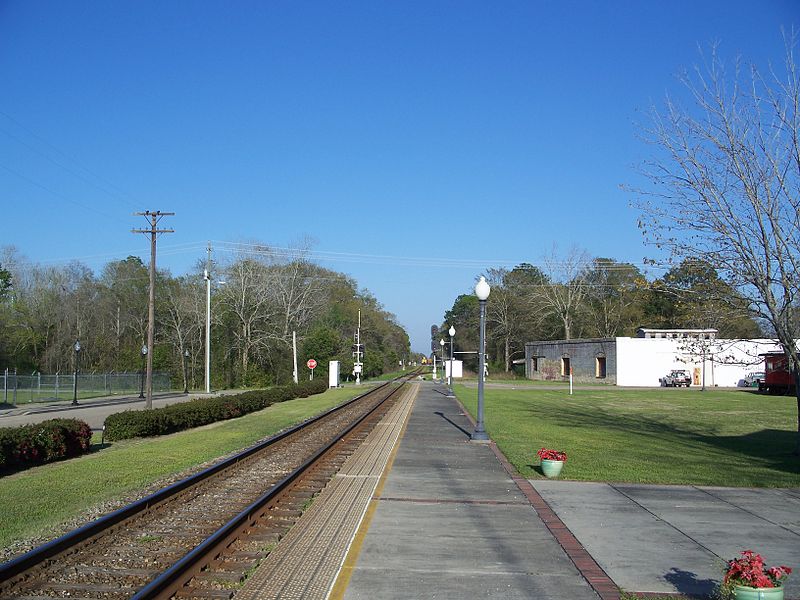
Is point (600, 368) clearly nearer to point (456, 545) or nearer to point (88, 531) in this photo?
point (456, 545)

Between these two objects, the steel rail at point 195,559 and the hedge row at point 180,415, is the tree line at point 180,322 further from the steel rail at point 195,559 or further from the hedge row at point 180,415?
the steel rail at point 195,559

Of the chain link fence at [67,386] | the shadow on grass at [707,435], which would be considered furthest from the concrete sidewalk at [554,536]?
the chain link fence at [67,386]

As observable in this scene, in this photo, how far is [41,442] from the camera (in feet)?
51.6

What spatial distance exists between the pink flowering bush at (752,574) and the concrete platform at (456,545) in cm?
124

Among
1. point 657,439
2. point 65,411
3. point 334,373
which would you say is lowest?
point 65,411

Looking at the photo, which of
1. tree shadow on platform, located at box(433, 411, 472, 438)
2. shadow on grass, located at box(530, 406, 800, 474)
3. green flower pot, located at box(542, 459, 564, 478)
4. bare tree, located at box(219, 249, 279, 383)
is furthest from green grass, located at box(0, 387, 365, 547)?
bare tree, located at box(219, 249, 279, 383)

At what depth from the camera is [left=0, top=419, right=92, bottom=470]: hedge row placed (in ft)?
48.5

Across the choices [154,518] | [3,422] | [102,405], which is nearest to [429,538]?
[154,518]

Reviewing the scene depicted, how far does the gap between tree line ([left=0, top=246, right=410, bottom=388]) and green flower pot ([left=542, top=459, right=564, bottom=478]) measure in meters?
54.4

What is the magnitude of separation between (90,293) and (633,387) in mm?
58548

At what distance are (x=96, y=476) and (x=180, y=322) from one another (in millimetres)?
Answer: 61678

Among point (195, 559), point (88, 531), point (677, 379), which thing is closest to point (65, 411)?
point (88, 531)

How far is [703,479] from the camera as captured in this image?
44.3 ft

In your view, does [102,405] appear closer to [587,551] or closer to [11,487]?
[11,487]
